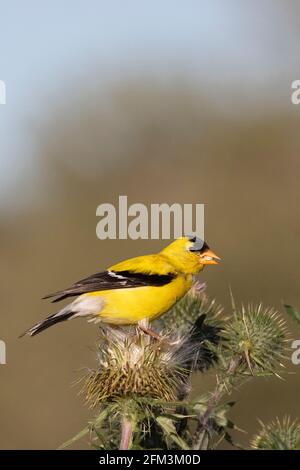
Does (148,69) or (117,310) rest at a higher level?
(148,69)

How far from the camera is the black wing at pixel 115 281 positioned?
5324mm

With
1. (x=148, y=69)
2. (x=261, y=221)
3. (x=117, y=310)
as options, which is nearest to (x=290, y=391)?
(x=261, y=221)

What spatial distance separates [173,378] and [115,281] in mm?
1143

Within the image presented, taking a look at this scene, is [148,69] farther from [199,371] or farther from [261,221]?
[199,371]

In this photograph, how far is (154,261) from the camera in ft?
18.8

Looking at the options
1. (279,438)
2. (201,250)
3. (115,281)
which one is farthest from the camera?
(201,250)

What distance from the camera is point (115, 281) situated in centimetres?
546

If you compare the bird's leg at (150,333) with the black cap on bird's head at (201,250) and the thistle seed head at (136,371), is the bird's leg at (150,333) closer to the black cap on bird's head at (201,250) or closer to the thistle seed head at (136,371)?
the thistle seed head at (136,371)

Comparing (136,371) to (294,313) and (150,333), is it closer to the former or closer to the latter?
(150,333)

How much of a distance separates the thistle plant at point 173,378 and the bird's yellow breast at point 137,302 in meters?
0.52

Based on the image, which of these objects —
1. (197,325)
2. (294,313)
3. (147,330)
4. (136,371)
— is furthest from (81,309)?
(294,313)

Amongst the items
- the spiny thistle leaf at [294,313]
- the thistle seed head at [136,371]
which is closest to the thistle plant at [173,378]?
the thistle seed head at [136,371]
